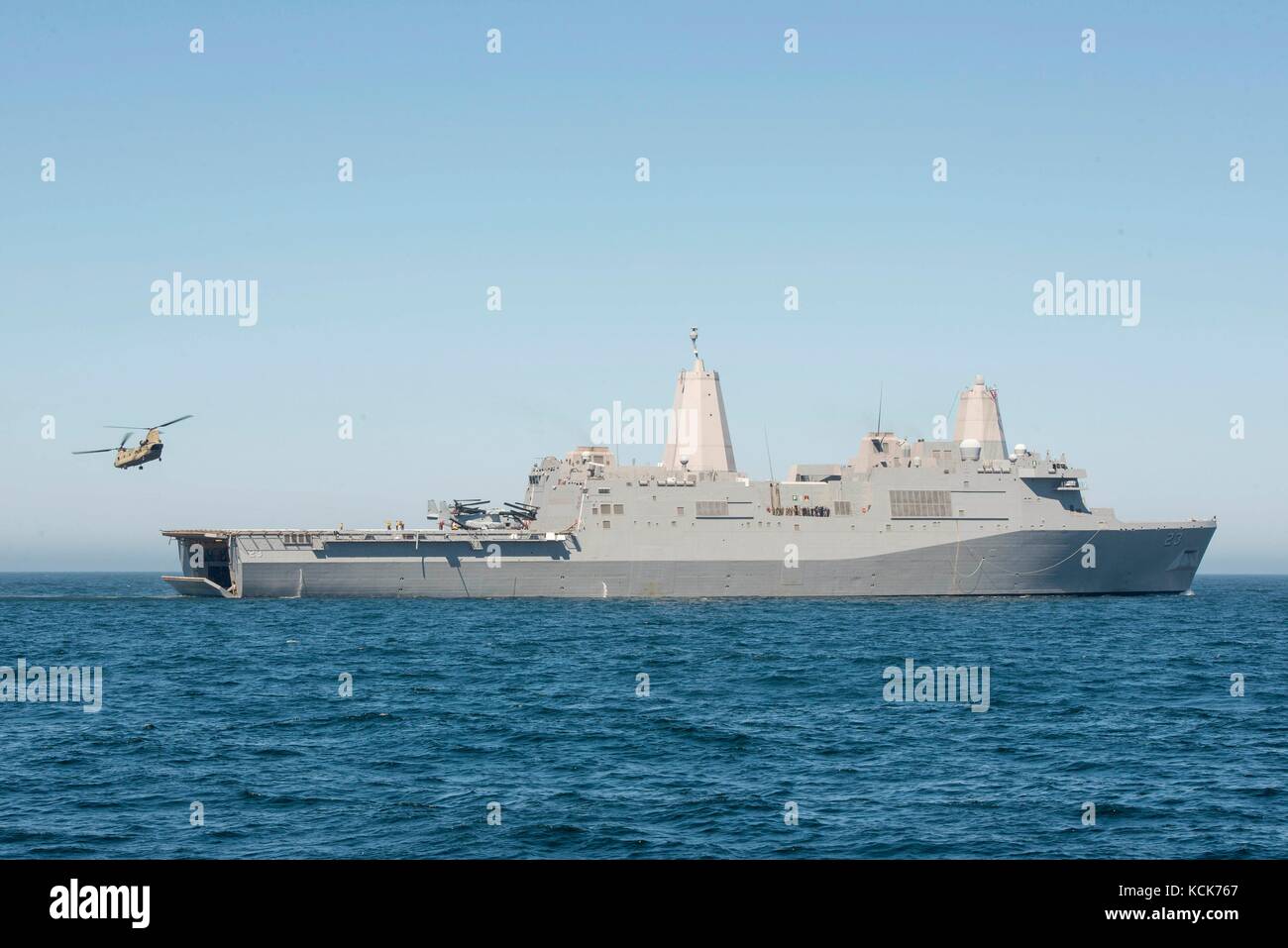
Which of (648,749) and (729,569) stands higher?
(729,569)

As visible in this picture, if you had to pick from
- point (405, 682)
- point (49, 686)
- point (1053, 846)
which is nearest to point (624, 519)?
point (405, 682)

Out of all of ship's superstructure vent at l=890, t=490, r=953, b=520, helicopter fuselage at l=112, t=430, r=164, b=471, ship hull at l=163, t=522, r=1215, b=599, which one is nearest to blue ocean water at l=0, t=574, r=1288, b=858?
helicopter fuselage at l=112, t=430, r=164, b=471

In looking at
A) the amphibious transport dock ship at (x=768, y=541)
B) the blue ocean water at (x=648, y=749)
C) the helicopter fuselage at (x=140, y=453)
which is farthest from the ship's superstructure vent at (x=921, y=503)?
the helicopter fuselage at (x=140, y=453)

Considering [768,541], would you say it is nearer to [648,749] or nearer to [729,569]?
[729,569]

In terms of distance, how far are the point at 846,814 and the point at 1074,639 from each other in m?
24.1

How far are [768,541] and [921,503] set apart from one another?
7.31m

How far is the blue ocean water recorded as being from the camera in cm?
1400

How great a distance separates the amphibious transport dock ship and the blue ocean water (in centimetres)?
1342

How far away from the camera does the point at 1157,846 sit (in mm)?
13602

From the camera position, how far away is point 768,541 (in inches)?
2019

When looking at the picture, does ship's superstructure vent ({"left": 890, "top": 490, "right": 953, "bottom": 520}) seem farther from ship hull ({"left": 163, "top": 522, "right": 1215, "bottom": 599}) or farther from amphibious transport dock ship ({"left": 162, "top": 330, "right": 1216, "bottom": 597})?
ship hull ({"left": 163, "top": 522, "right": 1215, "bottom": 599})

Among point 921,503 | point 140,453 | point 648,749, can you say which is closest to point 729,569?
point 921,503
